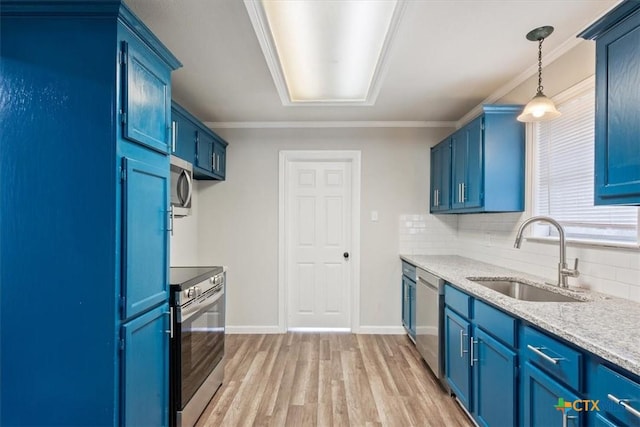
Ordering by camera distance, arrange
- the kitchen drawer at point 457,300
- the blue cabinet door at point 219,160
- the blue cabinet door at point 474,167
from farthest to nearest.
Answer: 1. the blue cabinet door at point 219,160
2. the blue cabinet door at point 474,167
3. the kitchen drawer at point 457,300

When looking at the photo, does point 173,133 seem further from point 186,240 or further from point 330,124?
point 330,124

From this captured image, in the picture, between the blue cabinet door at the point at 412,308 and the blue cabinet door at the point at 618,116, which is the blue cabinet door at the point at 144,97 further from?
Answer: the blue cabinet door at the point at 412,308

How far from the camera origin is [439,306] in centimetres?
264

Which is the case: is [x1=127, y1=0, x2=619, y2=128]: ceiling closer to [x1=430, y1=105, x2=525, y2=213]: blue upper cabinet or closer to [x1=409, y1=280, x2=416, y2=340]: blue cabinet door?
[x1=430, y1=105, x2=525, y2=213]: blue upper cabinet

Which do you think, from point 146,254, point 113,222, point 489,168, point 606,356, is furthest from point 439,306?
point 113,222

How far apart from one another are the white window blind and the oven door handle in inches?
98.1

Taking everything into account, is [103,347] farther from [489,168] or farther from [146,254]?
[489,168]

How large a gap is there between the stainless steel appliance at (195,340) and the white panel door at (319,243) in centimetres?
147

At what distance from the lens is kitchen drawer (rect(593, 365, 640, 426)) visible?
0.99 metres

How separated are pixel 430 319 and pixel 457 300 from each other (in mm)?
603

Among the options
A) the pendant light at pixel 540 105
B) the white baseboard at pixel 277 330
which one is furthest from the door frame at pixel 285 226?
the pendant light at pixel 540 105

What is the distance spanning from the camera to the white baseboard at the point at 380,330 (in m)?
3.96

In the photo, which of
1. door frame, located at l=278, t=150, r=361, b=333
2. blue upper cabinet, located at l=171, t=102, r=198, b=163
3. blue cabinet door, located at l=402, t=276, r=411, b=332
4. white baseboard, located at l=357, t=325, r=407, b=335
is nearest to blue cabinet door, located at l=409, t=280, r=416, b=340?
blue cabinet door, located at l=402, t=276, r=411, b=332

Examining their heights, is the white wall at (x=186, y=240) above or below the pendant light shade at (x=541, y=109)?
below
